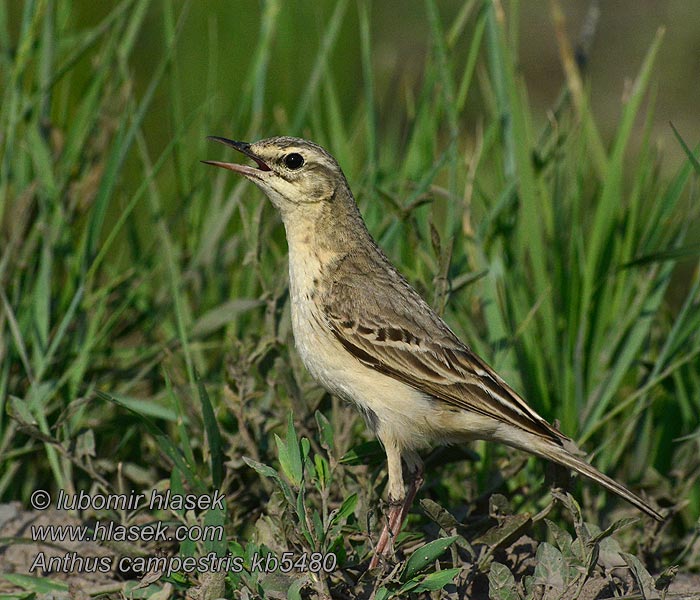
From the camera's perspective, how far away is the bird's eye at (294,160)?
422 cm

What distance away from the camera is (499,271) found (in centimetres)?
488

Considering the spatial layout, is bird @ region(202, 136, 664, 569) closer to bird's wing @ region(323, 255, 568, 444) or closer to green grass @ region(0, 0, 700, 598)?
bird's wing @ region(323, 255, 568, 444)

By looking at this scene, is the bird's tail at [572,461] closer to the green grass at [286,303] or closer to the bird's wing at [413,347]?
the bird's wing at [413,347]

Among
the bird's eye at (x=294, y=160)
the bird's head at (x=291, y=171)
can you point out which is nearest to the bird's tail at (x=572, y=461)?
the bird's head at (x=291, y=171)

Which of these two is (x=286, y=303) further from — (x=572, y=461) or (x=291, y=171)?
(x=572, y=461)

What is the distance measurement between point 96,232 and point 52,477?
1.17m

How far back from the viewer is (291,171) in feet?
13.9

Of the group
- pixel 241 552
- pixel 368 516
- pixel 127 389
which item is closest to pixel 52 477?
pixel 127 389

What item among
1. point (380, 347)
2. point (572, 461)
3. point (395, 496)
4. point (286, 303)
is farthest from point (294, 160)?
→ point (572, 461)

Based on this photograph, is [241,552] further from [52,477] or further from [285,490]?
[52,477]

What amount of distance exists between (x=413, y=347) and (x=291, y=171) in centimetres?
92

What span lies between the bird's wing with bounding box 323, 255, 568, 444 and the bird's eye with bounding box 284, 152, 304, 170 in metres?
0.48

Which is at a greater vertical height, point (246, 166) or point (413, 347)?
point (246, 166)

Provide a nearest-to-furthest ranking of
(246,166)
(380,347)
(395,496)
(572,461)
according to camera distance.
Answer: (572,461)
(395,496)
(380,347)
(246,166)
